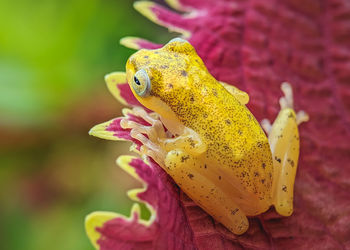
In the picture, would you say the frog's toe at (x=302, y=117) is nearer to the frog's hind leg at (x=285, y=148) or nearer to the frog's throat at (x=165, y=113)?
the frog's hind leg at (x=285, y=148)

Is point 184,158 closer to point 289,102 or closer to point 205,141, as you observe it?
point 205,141

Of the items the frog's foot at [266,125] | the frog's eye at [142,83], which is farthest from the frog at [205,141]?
the frog's foot at [266,125]

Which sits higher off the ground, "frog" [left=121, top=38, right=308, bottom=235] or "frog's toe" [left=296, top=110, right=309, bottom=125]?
"frog" [left=121, top=38, right=308, bottom=235]

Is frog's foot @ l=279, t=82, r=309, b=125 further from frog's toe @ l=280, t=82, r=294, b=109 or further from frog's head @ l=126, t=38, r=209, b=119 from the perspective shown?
frog's head @ l=126, t=38, r=209, b=119

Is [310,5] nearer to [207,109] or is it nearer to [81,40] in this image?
[207,109]

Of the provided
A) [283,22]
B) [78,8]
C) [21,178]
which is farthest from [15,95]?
[283,22]

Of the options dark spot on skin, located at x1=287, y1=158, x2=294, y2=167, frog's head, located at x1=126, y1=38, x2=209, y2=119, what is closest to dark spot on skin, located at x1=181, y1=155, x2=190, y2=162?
frog's head, located at x1=126, y1=38, x2=209, y2=119
